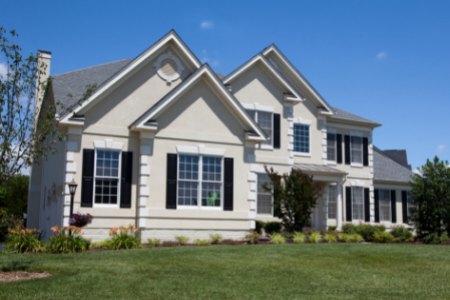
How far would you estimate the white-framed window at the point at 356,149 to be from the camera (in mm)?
28406

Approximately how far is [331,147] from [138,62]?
13.6 m

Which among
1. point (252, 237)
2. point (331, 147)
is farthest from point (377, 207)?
point (252, 237)

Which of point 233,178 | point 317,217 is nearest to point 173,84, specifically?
point 233,178

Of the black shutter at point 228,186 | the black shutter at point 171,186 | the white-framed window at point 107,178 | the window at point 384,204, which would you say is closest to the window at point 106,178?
the white-framed window at point 107,178

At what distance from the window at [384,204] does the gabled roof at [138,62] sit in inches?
641

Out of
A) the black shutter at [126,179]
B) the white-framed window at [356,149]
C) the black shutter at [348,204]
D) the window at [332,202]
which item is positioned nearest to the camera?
the black shutter at [126,179]

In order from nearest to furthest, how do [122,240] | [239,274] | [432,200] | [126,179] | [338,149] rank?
1. [239,274]
2. [122,240]
3. [126,179]
4. [432,200]
5. [338,149]

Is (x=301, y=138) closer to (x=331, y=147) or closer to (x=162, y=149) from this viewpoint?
(x=331, y=147)

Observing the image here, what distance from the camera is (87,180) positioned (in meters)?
17.0

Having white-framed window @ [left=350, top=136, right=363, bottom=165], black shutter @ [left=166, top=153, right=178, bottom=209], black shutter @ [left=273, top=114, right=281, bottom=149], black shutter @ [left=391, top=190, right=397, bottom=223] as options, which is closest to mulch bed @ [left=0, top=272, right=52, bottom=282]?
black shutter @ [left=166, top=153, right=178, bottom=209]

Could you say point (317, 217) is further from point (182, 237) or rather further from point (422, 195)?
point (182, 237)

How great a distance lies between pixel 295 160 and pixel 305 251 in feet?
37.7

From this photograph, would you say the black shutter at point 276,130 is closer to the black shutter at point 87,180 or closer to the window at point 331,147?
the window at point 331,147

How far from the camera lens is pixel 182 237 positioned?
17.6m
